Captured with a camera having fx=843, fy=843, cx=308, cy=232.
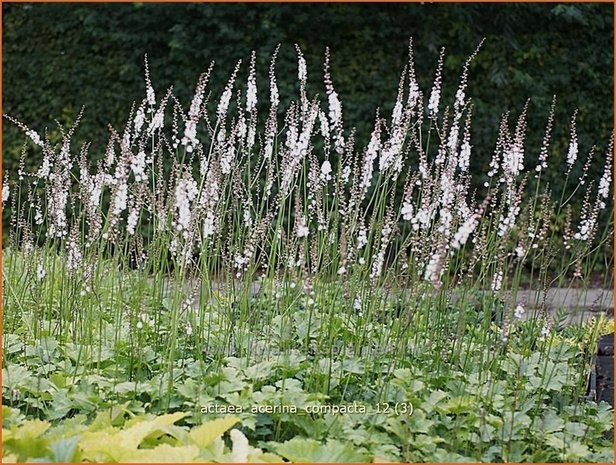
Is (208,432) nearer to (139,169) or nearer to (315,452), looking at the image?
(315,452)

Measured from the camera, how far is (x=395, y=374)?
321cm

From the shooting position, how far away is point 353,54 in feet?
29.2

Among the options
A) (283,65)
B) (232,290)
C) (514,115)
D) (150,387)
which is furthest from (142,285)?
(514,115)

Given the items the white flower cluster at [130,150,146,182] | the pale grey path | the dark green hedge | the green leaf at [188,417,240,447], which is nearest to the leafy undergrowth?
the green leaf at [188,417,240,447]

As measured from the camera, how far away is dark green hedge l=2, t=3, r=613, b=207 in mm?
8633

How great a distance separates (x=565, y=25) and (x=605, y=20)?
0.42m

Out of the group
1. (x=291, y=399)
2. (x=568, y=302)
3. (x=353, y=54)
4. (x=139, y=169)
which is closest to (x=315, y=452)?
(x=291, y=399)

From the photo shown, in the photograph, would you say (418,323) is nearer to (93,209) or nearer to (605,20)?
(93,209)

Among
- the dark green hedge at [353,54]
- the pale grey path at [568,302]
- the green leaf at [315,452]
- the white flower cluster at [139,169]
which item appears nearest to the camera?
the green leaf at [315,452]

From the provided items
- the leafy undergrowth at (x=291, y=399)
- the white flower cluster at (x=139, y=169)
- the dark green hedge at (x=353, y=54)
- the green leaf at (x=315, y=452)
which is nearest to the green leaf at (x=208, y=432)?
the leafy undergrowth at (x=291, y=399)

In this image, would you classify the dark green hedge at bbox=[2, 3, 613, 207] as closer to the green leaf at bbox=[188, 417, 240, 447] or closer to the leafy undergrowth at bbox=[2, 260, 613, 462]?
the leafy undergrowth at bbox=[2, 260, 613, 462]

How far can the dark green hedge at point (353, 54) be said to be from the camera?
8633 millimetres

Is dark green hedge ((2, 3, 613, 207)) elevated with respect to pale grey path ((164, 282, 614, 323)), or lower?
elevated

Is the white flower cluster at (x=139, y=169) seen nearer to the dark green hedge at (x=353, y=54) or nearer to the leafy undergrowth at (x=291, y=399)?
the leafy undergrowth at (x=291, y=399)
